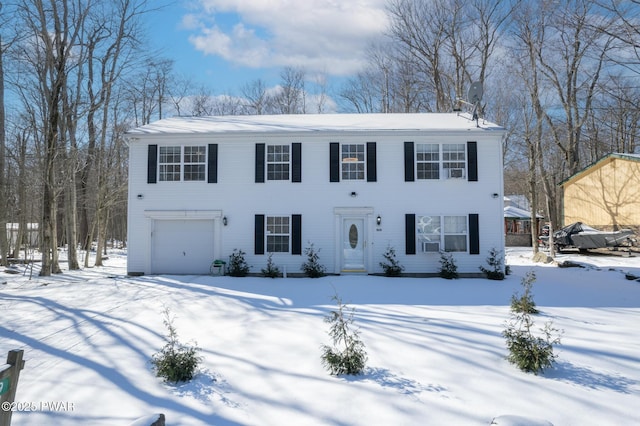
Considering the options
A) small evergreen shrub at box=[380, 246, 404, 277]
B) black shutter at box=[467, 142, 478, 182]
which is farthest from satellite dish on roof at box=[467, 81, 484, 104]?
small evergreen shrub at box=[380, 246, 404, 277]

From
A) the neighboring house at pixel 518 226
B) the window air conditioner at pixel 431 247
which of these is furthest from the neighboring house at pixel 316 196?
the neighboring house at pixel 518 226

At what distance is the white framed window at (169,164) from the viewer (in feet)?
45.5

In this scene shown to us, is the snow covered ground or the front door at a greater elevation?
the front door

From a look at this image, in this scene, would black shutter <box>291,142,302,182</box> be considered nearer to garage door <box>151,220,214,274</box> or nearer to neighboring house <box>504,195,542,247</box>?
garage door <box>151,220,214,274</box>

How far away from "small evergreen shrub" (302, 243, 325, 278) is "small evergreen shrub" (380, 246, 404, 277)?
2.03 metres

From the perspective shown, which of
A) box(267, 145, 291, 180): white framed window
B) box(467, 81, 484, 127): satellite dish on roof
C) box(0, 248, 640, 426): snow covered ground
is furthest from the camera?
box(467, 81, 484, 127): satellite dish on roof

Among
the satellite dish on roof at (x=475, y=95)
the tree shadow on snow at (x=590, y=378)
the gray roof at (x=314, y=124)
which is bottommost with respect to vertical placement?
the tree shadow on snow at (x=590, y=378)

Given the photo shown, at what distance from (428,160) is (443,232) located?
96.5 inches

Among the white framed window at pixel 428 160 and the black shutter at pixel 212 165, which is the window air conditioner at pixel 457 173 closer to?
the white framed window at pixel 428 160

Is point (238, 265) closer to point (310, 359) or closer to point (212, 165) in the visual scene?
point (212, 165)

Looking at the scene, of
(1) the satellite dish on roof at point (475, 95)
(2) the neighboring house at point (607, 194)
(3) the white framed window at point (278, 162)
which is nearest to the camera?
(3) the white framed window at point (278, 162)

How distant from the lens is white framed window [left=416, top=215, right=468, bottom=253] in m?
13.3

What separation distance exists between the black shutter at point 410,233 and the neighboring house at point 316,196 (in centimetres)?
3

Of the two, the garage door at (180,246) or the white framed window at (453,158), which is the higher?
the white framed window at (453,158)
